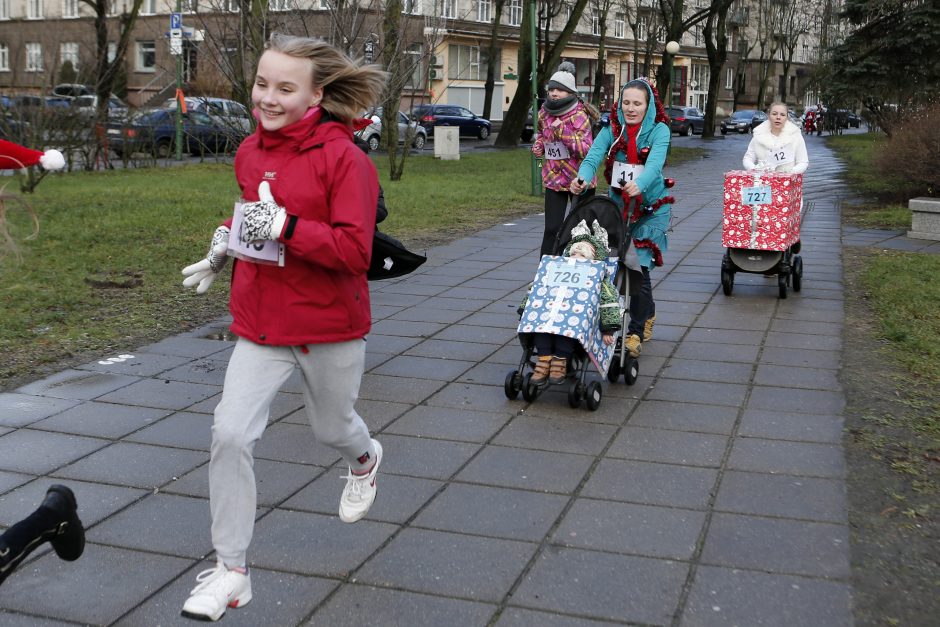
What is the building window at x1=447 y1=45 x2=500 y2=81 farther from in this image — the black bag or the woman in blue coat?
the black bag

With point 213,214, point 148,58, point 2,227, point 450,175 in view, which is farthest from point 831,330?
point 148,58

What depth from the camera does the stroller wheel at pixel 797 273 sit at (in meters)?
9.64

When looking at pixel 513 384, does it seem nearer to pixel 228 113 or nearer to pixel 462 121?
pixel 228 113

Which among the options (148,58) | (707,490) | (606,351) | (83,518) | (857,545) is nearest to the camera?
(857,545)

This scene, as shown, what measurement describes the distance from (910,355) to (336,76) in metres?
5.01

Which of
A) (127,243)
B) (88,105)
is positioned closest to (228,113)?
(88,105)

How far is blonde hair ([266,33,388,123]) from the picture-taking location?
3.66 metres

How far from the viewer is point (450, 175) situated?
23656mm

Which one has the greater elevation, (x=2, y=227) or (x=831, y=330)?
(x=2, y=227)

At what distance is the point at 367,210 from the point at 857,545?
2.29 meters

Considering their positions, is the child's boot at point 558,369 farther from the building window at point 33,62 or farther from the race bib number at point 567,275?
the building window at point 33,62

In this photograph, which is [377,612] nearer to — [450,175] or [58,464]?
[58,464]

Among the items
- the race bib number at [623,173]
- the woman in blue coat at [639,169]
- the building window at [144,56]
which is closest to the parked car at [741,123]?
the building window at [144,56]

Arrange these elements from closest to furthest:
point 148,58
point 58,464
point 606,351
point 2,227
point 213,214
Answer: point 2,227
point 58,464
point 606,351
point 213,214
point 148,58
